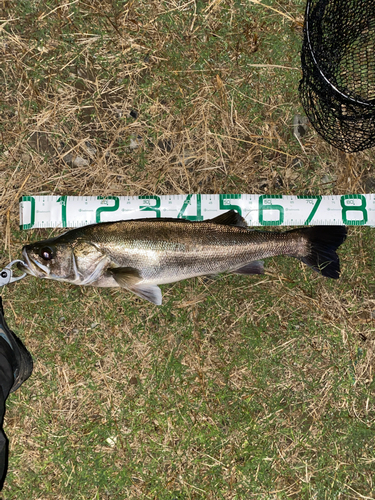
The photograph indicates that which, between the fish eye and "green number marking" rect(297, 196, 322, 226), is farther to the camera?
"green number marking" rect(297, 196, 322, 226)

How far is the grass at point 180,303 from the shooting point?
426 cm

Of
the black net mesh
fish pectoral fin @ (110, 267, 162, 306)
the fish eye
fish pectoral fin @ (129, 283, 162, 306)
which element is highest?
the black net mesh

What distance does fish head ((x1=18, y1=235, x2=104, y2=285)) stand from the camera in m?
3.67

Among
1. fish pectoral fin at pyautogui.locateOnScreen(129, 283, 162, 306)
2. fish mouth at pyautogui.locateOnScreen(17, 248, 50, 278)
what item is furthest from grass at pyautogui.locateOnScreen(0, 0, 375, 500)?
fish mouth at pyautogui.locateOnScreen(17, 248, 50, 278)

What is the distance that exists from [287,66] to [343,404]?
13.5 ft

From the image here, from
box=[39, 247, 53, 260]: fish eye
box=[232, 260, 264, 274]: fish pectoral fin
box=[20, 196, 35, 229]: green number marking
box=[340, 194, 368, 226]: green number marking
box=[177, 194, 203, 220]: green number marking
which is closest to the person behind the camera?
box=[39, 247, 53, 260]: fish eye

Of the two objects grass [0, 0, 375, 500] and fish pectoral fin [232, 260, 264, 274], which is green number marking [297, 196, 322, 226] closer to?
grass [0, 0, 375, 500]

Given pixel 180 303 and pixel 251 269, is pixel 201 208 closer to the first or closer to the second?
pixel 251 269

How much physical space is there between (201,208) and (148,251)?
0.98 metres

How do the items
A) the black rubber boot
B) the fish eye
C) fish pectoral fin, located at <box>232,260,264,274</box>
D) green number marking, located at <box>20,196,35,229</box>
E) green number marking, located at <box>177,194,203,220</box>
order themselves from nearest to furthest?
the fish eye → the black rubber boot → fish pectoral fin, located at <box>232,260,264,274</box> → green number marking, located at <box>20,196,35,229</box> → green number marking, located at <box>177,194,203,220</box>

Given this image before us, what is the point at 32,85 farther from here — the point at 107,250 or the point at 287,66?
the point at 287,66

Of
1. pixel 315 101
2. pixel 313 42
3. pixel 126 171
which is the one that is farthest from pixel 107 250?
pixel 313 42

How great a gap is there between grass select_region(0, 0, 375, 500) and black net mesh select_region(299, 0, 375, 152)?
0.66 feet

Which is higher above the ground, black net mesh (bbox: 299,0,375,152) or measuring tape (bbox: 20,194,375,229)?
black net mesh (bbox: 299,0,375,152)
